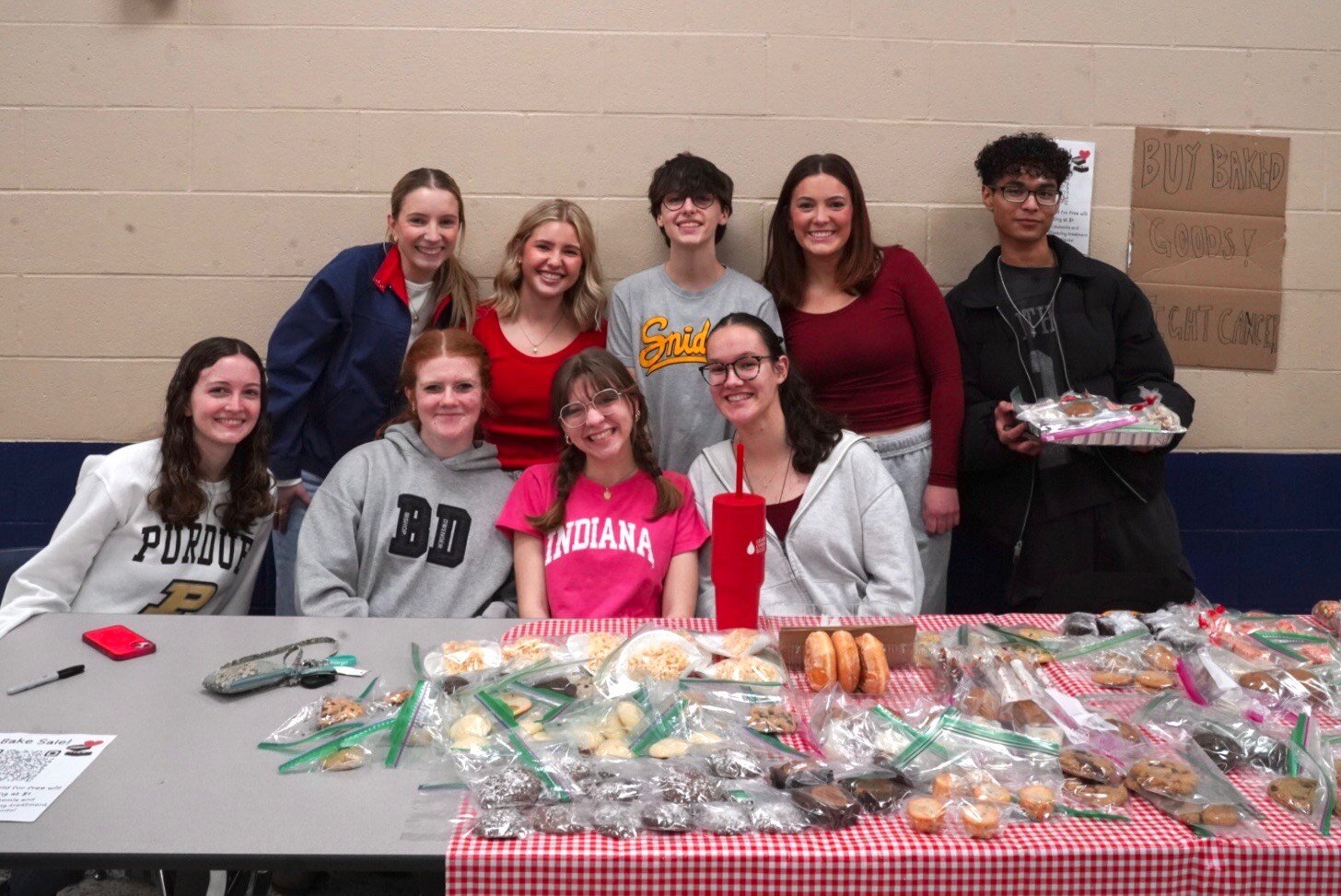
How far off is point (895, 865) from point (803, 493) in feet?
4.20

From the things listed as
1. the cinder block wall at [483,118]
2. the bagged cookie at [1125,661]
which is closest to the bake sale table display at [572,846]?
the bagged cookie at [1125,661]

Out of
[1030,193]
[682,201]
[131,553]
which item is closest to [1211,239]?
[1030,193]

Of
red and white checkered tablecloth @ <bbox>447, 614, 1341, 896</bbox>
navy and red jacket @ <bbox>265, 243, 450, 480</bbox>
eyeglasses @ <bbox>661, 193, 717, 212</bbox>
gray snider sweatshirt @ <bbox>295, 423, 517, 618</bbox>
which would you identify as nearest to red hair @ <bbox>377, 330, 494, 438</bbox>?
gray snider sweatshirt @ <bbox>295, 423, 517, 618</bbox>

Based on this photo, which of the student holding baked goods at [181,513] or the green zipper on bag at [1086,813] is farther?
the student holding baked goods at [181,513]

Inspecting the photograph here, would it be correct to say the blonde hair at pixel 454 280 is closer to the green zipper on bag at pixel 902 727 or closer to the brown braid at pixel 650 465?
the brown braid at pixel 650 465

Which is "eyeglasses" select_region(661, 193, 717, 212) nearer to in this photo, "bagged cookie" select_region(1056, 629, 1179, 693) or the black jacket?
the black jacket

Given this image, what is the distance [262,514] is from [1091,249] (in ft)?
8.84

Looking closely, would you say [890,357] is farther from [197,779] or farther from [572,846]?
[197,779]

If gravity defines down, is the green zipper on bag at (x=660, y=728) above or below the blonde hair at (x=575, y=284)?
below

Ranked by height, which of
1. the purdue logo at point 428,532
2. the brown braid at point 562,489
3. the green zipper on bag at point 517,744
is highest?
the brown braid at point 562,489

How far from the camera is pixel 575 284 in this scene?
123 inches

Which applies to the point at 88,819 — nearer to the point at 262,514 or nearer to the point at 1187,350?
the point at 262,514

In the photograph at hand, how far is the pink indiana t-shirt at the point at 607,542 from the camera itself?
2402mm

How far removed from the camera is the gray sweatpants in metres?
3.03
